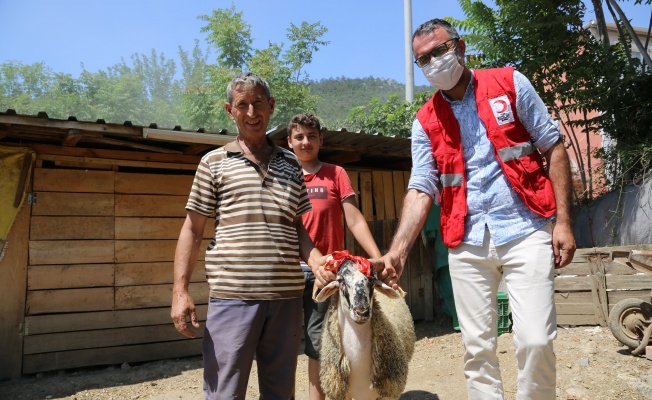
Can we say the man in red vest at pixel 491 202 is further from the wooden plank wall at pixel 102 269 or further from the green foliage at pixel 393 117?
the green foliage at pixel 393 117

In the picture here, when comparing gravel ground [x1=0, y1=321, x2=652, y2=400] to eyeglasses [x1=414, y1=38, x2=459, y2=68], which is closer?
eyeglasses [x1=414, y1=38, x2=459, y2=68]

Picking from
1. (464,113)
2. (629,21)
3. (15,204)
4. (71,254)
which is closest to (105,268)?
(71,254)

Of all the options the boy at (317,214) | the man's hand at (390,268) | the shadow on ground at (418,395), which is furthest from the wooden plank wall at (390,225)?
the man's hand at (390,268)

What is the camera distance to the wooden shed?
20.8 feet

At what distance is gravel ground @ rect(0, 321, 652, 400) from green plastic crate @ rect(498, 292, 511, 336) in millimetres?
559

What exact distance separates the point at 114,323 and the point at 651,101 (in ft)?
29.2

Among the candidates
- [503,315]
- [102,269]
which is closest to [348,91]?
[503,315]

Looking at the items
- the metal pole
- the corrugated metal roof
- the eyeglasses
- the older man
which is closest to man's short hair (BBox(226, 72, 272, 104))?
the older man

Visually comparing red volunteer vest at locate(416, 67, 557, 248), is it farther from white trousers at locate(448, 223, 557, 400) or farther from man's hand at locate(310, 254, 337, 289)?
man's hand at locate(310, 254, 337, 289)

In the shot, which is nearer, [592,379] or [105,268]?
[592,379]

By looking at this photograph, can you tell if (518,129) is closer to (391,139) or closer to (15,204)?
(391,139)

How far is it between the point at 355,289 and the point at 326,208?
1119mm

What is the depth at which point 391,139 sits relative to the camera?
7492 mm

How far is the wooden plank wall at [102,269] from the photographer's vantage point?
6531mm
